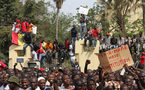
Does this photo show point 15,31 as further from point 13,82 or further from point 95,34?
point 13,82

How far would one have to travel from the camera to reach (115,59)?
10.0 m

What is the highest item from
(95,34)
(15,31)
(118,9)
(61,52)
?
(118,9)

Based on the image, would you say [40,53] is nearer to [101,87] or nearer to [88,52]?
[88,52]

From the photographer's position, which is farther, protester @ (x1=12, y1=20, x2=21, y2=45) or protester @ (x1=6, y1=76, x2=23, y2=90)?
protester @ (x1=12, y1=20, x2=21, y2=45)

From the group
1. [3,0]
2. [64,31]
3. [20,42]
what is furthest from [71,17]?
[20,42]

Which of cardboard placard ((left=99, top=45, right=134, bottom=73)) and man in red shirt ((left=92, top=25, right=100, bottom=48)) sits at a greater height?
man in red shirt ((left=92, top=25, right=100, bottom=48))

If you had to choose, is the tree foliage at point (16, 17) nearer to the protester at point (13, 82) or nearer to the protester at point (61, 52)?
the protester at point (61, 52)

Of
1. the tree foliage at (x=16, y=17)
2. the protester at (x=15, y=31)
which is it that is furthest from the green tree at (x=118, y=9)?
the protester at (x=15, y=31)

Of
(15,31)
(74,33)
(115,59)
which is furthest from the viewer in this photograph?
(15,31)

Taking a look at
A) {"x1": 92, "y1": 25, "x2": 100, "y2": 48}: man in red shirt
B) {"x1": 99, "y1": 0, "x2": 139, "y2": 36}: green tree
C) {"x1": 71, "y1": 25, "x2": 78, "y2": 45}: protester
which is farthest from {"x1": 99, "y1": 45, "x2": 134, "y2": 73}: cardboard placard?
{"x1": 99, "y1": 0, "x2": 139, "y2": 36}: green tree

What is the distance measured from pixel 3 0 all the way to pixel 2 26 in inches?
82.6

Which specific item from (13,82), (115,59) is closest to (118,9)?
(115,59)

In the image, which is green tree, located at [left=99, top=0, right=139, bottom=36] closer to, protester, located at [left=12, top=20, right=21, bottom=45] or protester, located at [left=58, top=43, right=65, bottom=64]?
protester, located at [left=58, top=43, right=65, bottom=64]

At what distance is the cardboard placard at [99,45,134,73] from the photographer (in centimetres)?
992
